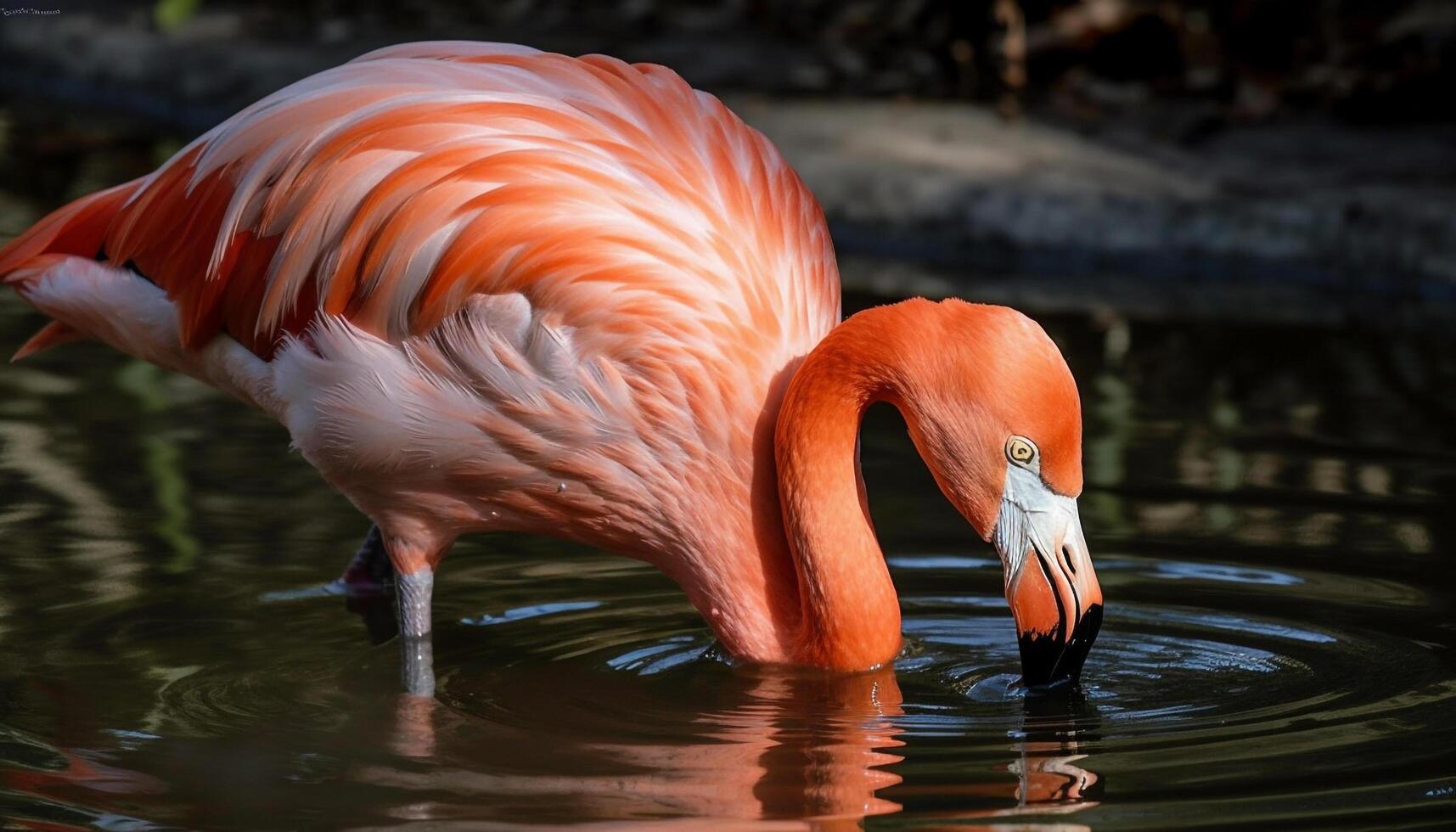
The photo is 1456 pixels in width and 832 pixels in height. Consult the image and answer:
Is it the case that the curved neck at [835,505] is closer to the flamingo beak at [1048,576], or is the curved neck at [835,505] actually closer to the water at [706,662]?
the water at [706,662]

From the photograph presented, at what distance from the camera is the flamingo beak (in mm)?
3791

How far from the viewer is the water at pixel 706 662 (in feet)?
11.2

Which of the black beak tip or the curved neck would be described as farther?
the curved neck

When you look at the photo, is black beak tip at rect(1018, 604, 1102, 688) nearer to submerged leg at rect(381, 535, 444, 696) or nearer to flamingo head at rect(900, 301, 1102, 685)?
flamingo head at rect(900, 301, 1102, 685)

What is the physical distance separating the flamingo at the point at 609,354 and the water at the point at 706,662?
0.23 m

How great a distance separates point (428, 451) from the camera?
13.4 feet

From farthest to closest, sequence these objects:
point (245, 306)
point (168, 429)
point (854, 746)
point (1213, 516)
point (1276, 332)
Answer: point (1276, 332)
point (168, 429)
point (1213, 516)
point (245, 306)
point (854, 746)

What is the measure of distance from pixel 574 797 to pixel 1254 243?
221 inches

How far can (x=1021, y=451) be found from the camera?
375cm

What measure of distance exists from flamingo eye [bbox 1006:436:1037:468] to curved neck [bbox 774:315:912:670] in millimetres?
252

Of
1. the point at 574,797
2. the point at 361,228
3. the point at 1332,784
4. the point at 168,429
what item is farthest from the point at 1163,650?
the point at 168,429

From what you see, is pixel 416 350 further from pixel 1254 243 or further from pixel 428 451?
pixel 1254 243

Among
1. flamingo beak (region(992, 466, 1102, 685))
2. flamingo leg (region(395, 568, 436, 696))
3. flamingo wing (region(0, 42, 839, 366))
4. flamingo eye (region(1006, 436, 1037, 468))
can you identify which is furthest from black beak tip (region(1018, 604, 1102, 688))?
flamingo leg (region(395, 568, 436, 696))

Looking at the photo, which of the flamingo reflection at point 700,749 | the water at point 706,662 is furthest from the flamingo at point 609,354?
the water at point 706,662
